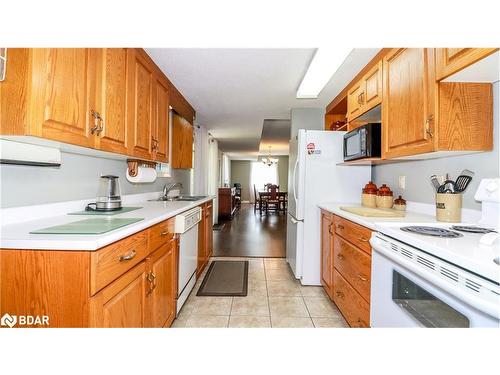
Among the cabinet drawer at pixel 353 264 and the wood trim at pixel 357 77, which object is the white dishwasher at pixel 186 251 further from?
the wood trim at pixel 357 77

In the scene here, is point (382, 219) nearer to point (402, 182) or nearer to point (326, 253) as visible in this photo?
point (402, 182)

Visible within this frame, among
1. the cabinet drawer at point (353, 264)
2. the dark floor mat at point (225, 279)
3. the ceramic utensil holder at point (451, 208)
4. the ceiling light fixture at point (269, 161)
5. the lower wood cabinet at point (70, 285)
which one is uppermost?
the ceiling light fixture at point (269, 161)

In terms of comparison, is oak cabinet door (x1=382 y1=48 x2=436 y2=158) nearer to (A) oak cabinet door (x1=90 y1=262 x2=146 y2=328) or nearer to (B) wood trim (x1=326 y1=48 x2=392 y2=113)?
(B) wood trim (x1=326 y1=48 x2=392 y2=113)

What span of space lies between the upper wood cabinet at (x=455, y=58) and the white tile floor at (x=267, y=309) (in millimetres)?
1808

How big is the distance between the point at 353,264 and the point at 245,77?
6.34 feet

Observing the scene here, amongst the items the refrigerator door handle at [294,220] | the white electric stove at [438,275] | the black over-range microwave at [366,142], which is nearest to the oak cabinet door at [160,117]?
the refrigerator door handle at [294,220]

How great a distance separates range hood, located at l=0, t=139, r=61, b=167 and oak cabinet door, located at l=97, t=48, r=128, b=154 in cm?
24

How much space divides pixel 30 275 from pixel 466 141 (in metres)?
2.08

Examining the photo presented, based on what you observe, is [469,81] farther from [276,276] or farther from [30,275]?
[276,276]

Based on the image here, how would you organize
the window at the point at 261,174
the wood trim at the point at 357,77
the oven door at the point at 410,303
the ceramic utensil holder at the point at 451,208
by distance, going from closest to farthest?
the oven door at the point at 410,303, the ceramic utensil holder at the point at 451,208, the wood trim at the point at 357,77, the window at the point at 261,174

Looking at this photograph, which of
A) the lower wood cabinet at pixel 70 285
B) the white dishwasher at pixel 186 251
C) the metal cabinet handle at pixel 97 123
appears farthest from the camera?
the white dishwasher at pixel 186 251

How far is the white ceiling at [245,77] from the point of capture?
196 cm

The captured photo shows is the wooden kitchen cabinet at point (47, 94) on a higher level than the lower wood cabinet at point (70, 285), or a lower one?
higher
